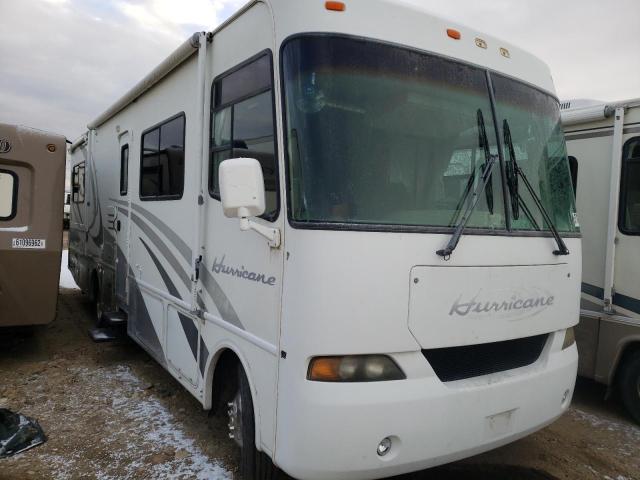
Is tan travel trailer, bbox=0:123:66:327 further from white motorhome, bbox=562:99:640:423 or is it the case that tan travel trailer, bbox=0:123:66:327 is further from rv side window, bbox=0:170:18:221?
white motorhome, bbox=562:99:640:423

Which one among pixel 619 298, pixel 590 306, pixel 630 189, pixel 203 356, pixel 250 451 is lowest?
pixel 250 451

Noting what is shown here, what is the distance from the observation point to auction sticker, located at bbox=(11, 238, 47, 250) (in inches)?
206

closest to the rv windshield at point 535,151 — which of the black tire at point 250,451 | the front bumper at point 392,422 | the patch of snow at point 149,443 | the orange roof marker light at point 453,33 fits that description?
the orange roof marker light at point 453,33

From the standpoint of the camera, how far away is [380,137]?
2656 mm

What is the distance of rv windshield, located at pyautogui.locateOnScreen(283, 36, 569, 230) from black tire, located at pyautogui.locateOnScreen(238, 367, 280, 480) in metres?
1.18

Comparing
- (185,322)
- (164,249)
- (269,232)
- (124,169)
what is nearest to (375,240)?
(269,232)

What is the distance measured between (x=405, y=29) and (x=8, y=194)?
4434 millimetres

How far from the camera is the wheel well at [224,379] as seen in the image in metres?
3.40

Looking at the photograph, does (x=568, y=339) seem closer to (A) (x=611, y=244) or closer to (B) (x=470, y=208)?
(B) (x=470, y=208)

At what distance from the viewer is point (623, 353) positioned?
4.60 metres

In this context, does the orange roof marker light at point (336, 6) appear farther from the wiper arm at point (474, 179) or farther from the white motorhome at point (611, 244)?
the white motorhome at point (611, 244)

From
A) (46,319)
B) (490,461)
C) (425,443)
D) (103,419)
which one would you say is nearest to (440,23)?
(425,443)

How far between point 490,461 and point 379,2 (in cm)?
306

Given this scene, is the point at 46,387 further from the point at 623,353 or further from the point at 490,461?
the point at 623,353
